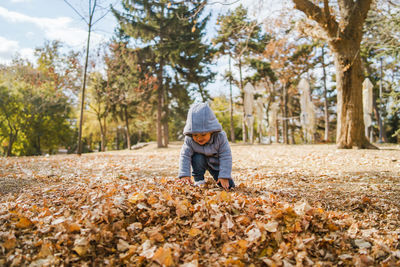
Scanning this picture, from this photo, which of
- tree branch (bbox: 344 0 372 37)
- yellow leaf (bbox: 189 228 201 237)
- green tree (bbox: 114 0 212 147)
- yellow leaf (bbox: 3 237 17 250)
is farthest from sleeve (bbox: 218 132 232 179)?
green tree (bbox: 114 0 212 147)

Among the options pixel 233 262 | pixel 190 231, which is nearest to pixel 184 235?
pixel 190 231

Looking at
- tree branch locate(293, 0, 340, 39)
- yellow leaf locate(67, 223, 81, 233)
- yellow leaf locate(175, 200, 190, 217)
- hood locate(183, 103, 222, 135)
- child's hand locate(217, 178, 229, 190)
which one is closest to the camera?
yellow leaf locate(67, 223, 81, 233)

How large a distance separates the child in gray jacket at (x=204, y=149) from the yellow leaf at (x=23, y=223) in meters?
1.51

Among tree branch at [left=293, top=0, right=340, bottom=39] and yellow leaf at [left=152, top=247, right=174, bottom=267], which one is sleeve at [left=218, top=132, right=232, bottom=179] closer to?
yellow leaf at [left=152, top=247, right=174, bottom=267]

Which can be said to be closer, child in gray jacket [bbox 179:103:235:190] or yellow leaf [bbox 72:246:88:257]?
yellow leaf [bbox 72:246:88:257]

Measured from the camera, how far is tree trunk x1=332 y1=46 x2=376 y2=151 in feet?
25.4

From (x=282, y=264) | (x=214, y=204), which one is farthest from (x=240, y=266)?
(x=214, y=204)

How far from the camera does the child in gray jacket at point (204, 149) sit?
2805 millimetres

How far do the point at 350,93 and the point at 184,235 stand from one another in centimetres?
776

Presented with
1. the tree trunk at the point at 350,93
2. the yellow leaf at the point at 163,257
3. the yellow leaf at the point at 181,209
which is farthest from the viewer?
the tree trunk at the point at 350,93

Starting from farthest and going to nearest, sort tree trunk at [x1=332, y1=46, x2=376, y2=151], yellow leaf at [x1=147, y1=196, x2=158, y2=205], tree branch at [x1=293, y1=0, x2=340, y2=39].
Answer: tree trunk at [x1=332, y1=46, x2=376, y2=151] < tree branch at [x1=293, y1=0, x2=340, y2=39] < yellow leaf at [x1=147, y1=196, x2=158, y2=205]

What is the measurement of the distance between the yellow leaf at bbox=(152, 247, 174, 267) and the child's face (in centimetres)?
147

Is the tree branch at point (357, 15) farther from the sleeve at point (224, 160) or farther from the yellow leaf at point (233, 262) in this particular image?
the yellow leaf at point (233, 262)

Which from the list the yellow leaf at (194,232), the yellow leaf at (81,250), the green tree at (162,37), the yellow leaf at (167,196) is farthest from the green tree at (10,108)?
the yellow leaf at (194,232)
